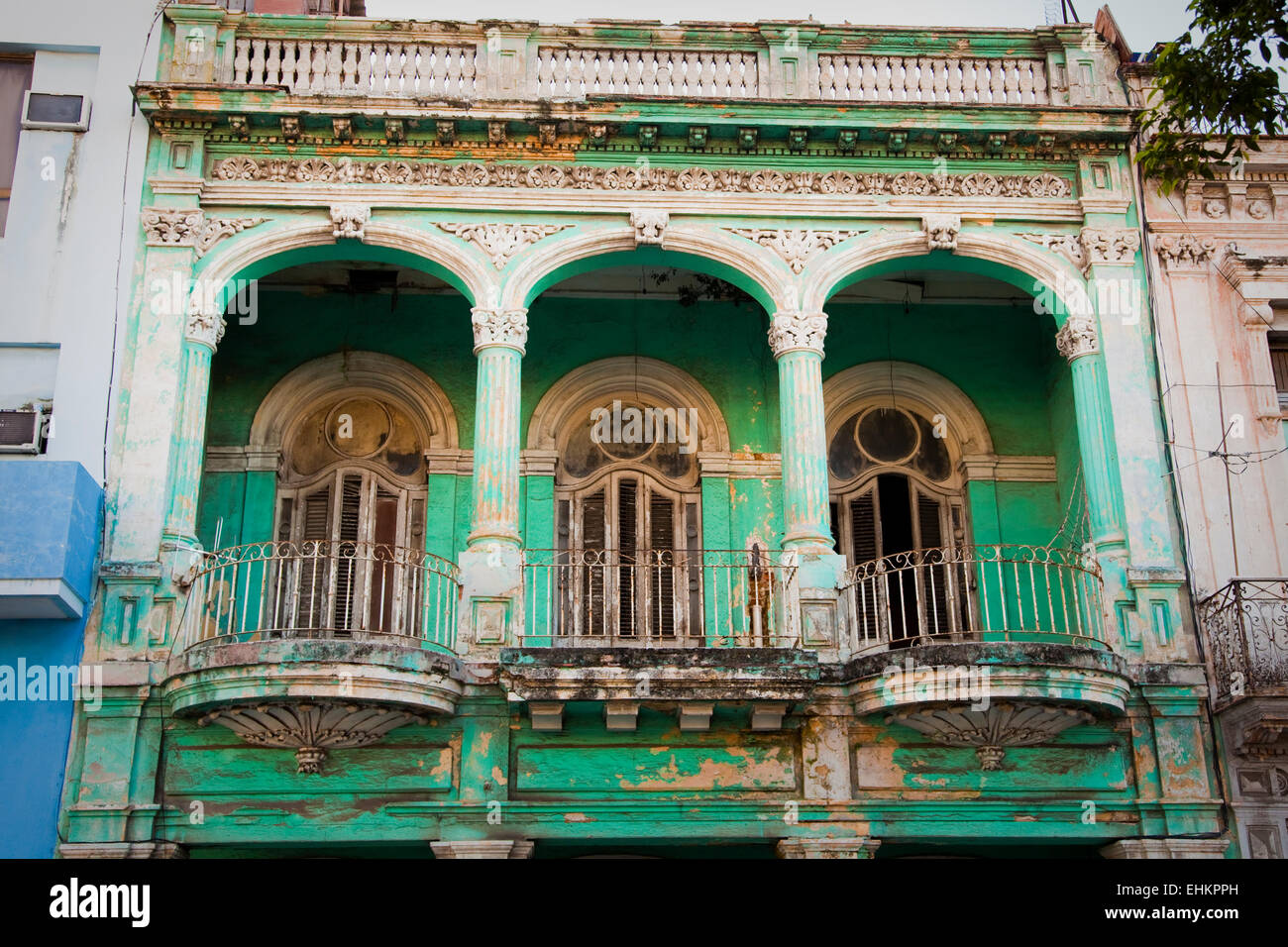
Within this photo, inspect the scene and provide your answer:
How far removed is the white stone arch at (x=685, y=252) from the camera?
12969 millimetres

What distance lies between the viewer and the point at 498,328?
12.7 metres

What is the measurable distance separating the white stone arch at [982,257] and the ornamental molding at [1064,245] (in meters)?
0.05

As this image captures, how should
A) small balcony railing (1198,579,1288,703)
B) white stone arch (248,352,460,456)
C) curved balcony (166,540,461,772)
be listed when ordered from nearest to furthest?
curved balcony (166,540,461,772)
small balcony railing (1198,579,1288,703)
white stone arch (248,352,460,456)

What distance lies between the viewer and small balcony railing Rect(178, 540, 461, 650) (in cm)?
1195

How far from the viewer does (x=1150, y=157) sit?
1194cm

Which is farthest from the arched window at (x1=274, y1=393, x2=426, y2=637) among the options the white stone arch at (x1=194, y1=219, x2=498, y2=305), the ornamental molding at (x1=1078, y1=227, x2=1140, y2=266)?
the ornamental molding at (x1=1078, y1=227, x2=1140, y2=266)

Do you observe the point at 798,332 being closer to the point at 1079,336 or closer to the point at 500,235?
the point at 1079,336

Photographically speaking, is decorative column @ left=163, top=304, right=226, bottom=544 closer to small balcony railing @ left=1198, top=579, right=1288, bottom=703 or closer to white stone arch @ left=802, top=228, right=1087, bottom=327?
white stone arch @ left=802, top=228, right=1087, bottom=327

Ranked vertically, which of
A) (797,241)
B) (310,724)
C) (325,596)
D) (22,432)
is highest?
(797,241)

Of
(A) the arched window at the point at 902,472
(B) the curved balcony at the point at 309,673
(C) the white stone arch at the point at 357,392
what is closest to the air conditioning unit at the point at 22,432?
(B) the curved balcony at the point at 309,673

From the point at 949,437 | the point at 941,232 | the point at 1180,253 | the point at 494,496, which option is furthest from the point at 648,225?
the point at 1180,253

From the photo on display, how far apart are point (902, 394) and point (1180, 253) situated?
2.75 meters

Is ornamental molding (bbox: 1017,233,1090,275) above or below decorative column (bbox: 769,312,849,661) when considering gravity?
above

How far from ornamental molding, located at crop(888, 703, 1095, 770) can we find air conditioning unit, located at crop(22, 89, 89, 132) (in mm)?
8305
